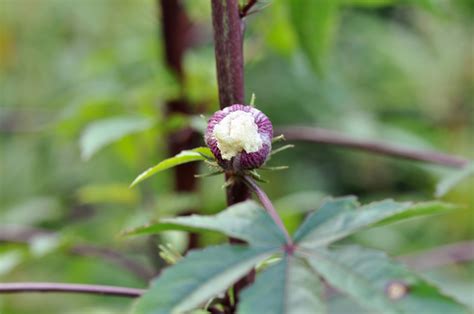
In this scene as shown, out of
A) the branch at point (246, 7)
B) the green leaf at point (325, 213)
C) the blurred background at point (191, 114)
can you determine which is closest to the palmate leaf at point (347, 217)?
the green leaf at point (325, 213)

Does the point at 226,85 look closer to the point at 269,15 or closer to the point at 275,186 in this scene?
the point at 269,15

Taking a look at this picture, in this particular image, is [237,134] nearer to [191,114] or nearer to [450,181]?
[450,181]

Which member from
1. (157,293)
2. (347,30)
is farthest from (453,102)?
(157,293)

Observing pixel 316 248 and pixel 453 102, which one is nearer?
pixel 316 248

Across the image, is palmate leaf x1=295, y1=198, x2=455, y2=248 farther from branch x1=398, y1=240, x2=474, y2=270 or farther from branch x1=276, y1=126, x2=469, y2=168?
branch x1=398, y1=240, x2=474, y2=270

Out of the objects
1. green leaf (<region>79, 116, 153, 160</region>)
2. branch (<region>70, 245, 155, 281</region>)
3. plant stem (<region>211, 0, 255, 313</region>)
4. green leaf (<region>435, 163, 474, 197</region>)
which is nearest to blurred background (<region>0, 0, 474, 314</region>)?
branch (<region>70, 245, 155, 281</region>)

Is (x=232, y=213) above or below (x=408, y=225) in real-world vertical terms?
above

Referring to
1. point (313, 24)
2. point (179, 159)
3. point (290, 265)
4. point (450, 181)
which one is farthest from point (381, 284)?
point (313, 24)
